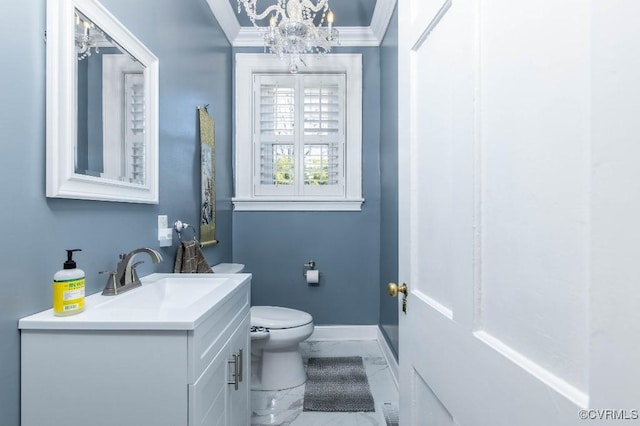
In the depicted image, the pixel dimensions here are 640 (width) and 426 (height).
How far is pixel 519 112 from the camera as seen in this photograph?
1.86 feet

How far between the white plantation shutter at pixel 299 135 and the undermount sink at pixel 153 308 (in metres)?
1.54

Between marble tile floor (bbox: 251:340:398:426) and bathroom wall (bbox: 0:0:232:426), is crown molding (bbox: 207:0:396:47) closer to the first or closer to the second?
bathroom wall (bbox: 0:0:232:426)

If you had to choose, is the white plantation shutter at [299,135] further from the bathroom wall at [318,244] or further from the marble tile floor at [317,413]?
the marble tile floor at [317,413]

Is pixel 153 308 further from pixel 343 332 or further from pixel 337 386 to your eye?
pixel 343 332

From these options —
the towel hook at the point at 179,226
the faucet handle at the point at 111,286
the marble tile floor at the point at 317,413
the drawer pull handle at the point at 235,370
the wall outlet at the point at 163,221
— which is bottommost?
the marble tile floor at the point at 317,413

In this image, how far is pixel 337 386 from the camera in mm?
2064

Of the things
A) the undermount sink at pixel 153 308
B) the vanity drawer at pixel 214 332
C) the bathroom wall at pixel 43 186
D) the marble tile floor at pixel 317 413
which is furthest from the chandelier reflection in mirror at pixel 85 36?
the marble tile floor at pixel 317 413

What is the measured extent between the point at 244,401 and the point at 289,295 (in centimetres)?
141

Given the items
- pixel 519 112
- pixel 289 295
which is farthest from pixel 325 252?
pixel 519 112

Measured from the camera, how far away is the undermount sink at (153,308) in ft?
2.67

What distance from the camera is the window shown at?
2805 mm

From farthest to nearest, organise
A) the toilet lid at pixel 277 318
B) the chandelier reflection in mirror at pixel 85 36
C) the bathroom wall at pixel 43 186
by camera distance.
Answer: the toilet lid at pixel 277 318 < the chandelier reflection in mirror at pixel 85 36 < the bathroom wall at pixel 43 186

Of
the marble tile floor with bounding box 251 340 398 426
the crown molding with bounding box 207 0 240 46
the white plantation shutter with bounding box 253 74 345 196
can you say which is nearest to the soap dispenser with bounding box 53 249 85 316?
the marble tile floor with bounding box 251 340 398 426

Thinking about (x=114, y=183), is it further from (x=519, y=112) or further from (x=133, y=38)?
(x=519, y=112)
